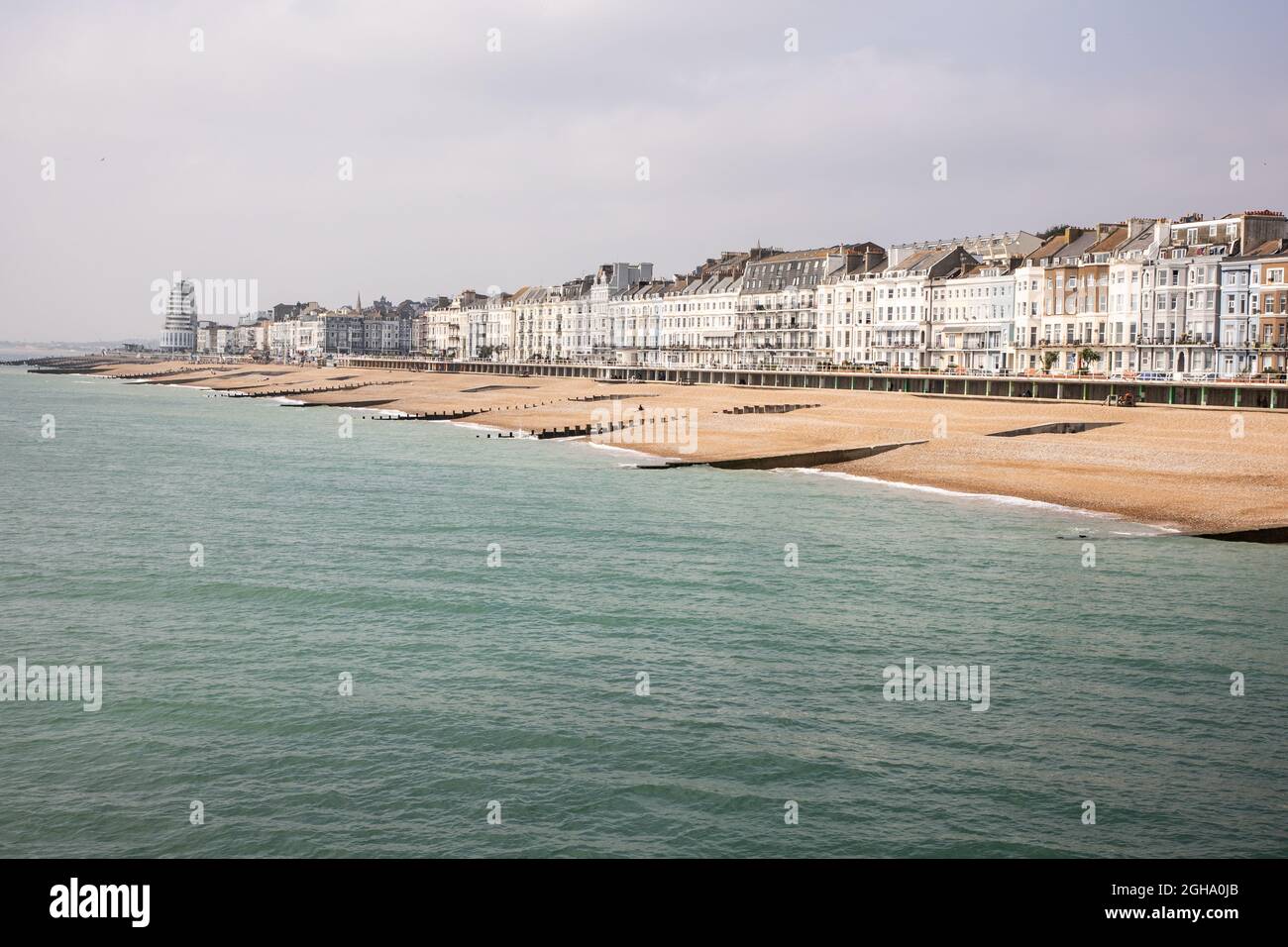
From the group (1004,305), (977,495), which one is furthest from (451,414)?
(977,495)

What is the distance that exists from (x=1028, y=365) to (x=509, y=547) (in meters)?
87.4

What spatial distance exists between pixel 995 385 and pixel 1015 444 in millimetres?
40173

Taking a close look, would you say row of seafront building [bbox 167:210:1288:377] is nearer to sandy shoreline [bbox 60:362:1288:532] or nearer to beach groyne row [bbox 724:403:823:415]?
sandy shoreline [bbox 60:362:1288:532]

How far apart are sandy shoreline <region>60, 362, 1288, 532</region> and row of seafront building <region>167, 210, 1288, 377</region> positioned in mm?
21260

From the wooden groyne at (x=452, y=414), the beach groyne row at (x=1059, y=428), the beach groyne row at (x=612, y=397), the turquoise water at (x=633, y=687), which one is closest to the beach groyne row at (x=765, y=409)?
the beach groyne row at (x=612, y=397)

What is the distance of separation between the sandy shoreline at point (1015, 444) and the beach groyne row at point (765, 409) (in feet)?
2.72

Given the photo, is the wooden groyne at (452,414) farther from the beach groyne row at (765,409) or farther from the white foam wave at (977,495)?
the white foam wave at (977,495)

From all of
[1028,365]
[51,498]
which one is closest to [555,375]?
→ [1028,365]

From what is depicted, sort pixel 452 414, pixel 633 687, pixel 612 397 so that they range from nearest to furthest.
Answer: pixel 633 687 < pixel 452 414 < pixel 612 397

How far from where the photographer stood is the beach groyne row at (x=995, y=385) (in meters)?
72.8

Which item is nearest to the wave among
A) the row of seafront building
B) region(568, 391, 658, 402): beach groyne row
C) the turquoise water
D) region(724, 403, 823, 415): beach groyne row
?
the turquoise water

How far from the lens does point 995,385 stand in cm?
9056

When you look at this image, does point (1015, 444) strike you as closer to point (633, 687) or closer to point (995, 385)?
point (633, 687)

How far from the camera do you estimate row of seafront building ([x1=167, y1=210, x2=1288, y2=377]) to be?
91500 mm
